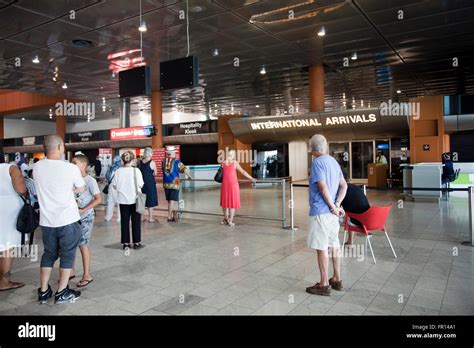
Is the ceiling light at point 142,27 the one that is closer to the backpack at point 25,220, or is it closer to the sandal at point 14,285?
the backpack at point 25,220

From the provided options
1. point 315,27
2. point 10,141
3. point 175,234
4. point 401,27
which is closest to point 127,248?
point 175,234

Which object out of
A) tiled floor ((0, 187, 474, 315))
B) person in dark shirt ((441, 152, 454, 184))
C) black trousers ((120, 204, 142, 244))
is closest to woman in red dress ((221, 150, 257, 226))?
tiled floor ((0, 187, 474, 315))

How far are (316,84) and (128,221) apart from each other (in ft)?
32.3

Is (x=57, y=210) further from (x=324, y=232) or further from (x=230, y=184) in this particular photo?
(x=230, y=184)

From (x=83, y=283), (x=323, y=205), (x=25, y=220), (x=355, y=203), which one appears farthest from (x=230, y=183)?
(x=25, y=220)

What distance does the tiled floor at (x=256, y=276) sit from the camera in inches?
132

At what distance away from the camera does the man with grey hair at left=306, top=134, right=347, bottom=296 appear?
3512 millimetres

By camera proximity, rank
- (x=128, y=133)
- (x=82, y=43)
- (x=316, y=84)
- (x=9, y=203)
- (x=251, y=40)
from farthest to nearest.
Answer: (x=128, y=133) → (x=316, y=84) → (x=251, y=40) → (x=82, y=43) → (x=9, y=203)

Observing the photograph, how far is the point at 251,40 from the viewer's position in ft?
34.1

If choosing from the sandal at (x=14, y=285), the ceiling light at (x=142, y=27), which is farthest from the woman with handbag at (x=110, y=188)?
the sandal at (x=14, y=285)

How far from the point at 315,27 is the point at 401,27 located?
218cm

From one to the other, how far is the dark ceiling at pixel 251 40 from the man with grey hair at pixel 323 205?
210 inches
